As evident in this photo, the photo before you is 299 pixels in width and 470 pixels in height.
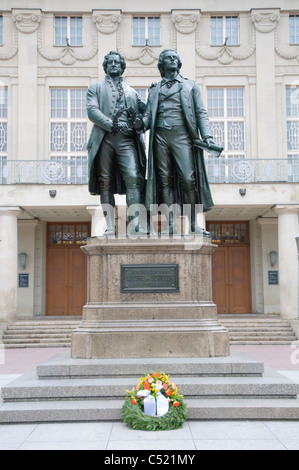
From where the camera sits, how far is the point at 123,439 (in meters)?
5.27

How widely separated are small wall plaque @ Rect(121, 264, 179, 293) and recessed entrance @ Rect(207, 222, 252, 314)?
16371mm

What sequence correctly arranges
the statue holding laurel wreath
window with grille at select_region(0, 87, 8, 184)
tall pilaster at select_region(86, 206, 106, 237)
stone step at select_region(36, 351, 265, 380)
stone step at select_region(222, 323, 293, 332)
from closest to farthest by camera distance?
stone step at select_region(36, 351, 265, 380) → the statue holding laurel wreath → stone step at select_region(222, 323, 293, 332) → tall pilaster at select_region(86, 206, 106, 237) → window with grille at select_region(0, 87, 8, 184)

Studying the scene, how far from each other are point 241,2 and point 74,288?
44.4ft

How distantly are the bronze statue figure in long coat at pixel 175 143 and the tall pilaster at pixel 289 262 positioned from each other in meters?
12.1

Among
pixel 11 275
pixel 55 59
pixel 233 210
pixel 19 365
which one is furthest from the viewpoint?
pixel 55 59

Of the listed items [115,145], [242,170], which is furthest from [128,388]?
[242,170]

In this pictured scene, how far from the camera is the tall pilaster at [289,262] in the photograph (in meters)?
19.5

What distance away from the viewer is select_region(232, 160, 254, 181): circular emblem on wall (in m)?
20.7

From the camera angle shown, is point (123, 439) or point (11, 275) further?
point (11, 275)

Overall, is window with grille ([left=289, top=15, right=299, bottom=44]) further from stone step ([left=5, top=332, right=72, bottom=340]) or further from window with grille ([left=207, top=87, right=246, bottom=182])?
stone step ([left=5, top=332, right=72, bottom=340])

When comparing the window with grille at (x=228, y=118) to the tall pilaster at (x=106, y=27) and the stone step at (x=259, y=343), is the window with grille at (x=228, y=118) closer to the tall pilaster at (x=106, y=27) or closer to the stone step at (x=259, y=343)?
the tall pilaster at (x=106, y=27)

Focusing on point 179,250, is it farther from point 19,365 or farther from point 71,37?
point 71,37

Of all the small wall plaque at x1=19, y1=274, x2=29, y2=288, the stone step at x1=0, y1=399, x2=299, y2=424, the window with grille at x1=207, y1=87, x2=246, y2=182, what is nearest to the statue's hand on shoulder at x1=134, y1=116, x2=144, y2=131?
the stone step at x1=0, y1=399, x2=299, y2=424

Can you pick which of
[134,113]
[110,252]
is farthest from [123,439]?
[134,113]
